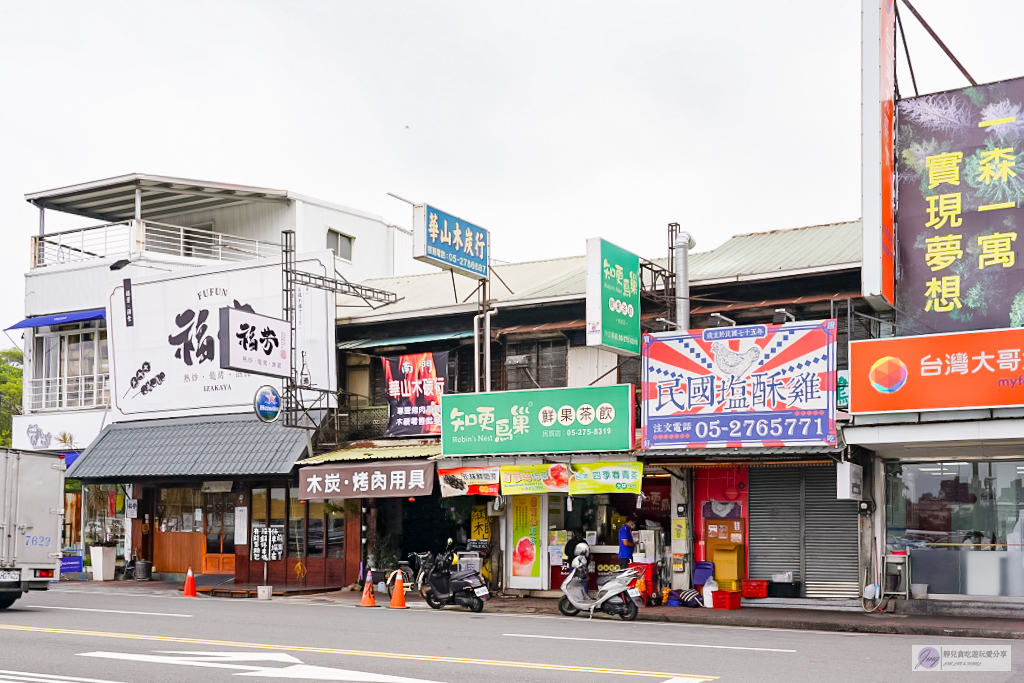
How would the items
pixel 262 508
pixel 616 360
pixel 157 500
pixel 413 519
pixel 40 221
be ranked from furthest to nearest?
pixel 40 221 → pixel 157 500 → pixel 262 508 → pixel 413 519 → pixel 616 360

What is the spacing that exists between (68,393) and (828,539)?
20964mm

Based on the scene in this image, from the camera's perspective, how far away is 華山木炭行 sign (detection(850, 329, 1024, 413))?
18.1m

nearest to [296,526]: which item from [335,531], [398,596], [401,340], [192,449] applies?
[335,531]

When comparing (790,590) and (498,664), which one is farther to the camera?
(790,590)

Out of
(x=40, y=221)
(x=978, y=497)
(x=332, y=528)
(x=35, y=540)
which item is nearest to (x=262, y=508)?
(x=332, y=528)

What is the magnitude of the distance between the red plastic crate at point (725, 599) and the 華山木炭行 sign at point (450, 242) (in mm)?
8147

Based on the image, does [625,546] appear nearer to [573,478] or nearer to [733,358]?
[573,478]

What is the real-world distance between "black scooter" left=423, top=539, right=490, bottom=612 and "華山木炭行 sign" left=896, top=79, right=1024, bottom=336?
8.91 m

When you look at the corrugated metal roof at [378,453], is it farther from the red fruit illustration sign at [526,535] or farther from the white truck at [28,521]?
the white truck at [28,521]

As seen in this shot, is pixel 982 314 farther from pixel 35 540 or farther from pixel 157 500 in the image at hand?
pixel 157 500

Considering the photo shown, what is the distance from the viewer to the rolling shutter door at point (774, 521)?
21953 millimetres

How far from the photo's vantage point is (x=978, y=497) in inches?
798

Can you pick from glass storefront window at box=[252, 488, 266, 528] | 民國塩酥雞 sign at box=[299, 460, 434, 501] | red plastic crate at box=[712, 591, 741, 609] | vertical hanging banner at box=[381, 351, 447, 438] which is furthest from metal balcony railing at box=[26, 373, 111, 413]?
red plastic crate at box=[712, 591, 741, 609]

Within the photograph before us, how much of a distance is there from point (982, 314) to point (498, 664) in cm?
1166
